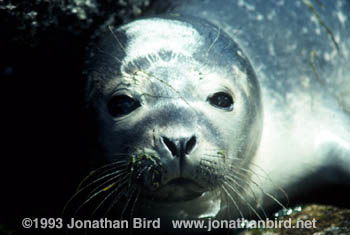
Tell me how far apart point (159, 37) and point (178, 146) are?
97 centimetres

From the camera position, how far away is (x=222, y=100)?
2736 mm

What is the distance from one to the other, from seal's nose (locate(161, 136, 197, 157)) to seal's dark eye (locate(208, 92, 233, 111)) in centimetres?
49

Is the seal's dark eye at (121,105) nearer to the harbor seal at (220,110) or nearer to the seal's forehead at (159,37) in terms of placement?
the harbor seal at (220,110)

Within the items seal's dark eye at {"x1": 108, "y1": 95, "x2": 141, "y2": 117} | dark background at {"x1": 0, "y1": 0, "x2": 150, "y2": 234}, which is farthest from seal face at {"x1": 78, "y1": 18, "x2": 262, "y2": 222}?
dark background at {"x1": 0, "y1": 0, "x2": 150, "y2": 234}

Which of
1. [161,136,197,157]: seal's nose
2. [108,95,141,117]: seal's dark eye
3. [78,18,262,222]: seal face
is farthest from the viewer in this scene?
[108,95,141,117]: seal's dark eye

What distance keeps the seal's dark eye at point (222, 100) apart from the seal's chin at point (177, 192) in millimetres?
548

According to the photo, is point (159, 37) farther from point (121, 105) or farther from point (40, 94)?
point (40, 94)

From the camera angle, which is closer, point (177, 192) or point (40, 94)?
point (177, 192)

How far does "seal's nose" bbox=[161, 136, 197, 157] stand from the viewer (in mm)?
2234

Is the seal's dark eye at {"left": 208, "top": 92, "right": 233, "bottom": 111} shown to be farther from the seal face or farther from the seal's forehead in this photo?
the seal's forehead

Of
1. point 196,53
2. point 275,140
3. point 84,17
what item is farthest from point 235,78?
point 84,17

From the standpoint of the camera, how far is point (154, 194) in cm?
244

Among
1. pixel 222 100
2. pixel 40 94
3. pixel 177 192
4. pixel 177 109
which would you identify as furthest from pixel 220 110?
pixel 40 94

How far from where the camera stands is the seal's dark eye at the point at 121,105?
264 cm
